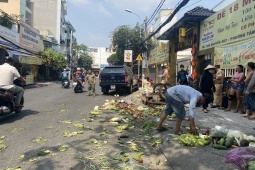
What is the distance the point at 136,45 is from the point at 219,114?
3359cm

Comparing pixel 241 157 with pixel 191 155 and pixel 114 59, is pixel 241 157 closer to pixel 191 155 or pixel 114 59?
pixel 191 155

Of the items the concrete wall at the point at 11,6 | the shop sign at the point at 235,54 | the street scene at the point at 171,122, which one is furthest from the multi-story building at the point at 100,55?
the shop sign at the point at 235,54

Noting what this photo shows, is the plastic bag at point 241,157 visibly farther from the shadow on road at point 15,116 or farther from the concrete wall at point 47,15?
the concrete wall at point 47,15

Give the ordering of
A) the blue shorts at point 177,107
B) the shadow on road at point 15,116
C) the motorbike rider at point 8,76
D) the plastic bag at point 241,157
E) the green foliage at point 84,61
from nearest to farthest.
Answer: the plastic bag at point 241,157 → the blue shorts at point 177,107 → the motorbike rider at point 8,76 → the shadow on road at point 15,116 → the green foliage at point 84,61

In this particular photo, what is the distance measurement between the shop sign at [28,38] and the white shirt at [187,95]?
25.9 meters

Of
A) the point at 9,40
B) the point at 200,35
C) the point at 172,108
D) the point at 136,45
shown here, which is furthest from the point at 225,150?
the point at 136,45

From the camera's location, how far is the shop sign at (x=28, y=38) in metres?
29.4

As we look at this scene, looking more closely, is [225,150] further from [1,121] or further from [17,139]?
[1,121]

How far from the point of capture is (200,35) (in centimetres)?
1415

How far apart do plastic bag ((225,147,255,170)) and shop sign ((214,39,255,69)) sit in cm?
547

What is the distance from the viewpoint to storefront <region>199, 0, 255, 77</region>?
9250 mm

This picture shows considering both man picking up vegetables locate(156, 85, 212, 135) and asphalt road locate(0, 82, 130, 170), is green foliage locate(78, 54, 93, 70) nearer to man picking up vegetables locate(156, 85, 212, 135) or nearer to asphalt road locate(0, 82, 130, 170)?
asphalt road locate(0, 82, 130, 170)

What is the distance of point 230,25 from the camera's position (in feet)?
35.1

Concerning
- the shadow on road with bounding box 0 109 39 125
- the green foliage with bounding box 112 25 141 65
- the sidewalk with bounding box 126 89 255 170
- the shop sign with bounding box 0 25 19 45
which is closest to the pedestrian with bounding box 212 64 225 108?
the sidewalk with bounding box 126 89 255 170
